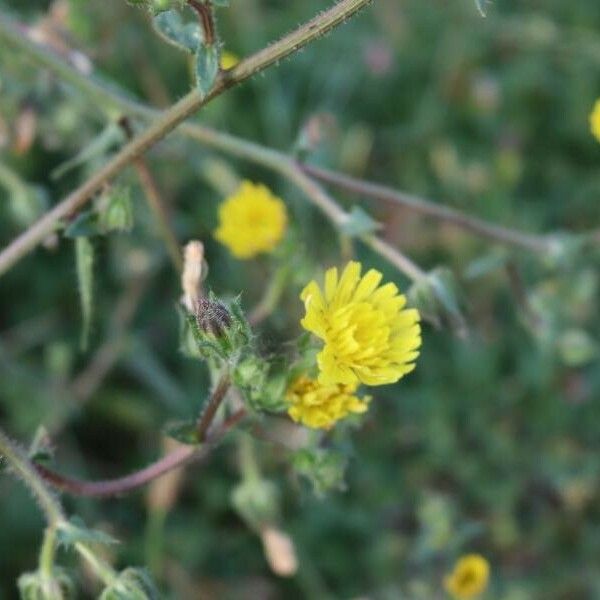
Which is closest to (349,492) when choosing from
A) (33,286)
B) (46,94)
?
(33,286)

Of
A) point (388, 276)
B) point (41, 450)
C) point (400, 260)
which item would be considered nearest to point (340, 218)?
point (400, 260)

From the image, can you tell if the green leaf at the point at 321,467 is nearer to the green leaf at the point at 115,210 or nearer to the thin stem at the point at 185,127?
the green leaf at the point at 115,210

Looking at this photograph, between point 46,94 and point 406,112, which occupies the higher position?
point 406,112

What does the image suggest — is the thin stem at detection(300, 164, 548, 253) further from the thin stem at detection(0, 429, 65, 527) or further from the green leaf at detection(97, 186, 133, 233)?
the thin stem at detection(0, 429, 65, 527)

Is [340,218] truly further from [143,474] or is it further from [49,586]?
[49,586]

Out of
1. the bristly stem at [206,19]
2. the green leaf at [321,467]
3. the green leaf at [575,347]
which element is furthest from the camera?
the green leaf at [575,347]

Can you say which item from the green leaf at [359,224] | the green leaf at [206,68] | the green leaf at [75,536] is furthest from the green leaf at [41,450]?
the green leaf at [359,224]

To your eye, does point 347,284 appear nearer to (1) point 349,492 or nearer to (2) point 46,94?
(2) point 46,94
